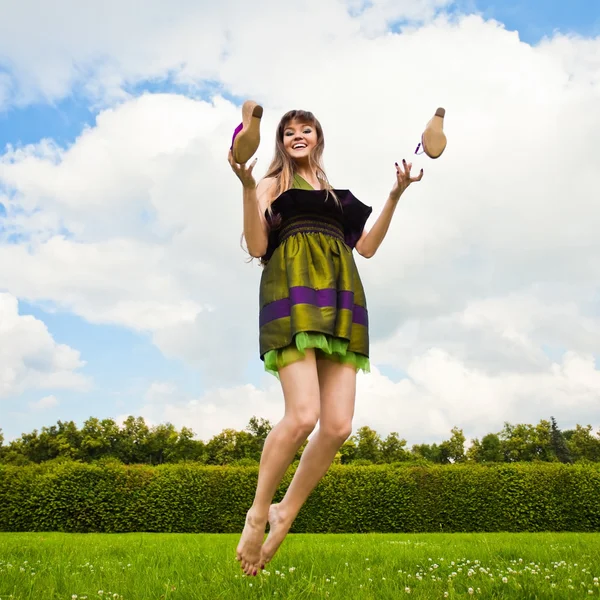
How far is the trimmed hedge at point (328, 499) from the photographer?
16156 millimetres

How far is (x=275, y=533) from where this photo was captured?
119 inches

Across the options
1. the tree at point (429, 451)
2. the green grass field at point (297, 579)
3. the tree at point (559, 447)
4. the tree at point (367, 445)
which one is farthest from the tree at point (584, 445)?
the green grass field at point (297, 579)

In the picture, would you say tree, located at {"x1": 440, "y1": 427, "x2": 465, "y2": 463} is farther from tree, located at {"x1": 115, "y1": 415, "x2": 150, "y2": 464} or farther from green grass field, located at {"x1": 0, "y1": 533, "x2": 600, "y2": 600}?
green grass field, located at {"x1": 0, "y1": 533, "x2": 600, "y2": 600}

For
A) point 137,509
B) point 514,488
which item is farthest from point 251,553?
point 514,488

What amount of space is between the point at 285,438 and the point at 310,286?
2.43 feet

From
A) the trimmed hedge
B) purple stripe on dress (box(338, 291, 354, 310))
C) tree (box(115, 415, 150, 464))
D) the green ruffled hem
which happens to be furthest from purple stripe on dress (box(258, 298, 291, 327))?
tree (box(115, 415, 150, 464))

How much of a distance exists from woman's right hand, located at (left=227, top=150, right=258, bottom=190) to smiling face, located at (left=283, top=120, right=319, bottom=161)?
618mm

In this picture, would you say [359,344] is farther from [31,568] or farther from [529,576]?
[31,568]

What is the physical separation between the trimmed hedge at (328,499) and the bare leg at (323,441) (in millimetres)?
13015

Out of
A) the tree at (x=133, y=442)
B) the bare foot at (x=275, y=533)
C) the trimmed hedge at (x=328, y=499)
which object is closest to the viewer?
the bare foot at (x=275, y=533)

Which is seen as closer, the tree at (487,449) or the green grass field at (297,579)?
the green grass field at (297,579)

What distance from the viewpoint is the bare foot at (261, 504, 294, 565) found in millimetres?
2990

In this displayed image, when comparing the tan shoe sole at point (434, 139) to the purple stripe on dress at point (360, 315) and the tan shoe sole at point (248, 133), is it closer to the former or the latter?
the purple stripe on dress at point (360, 315)

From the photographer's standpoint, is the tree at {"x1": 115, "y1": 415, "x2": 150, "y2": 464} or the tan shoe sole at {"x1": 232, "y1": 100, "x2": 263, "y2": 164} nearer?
the tan shoe sole at {"x1": 232, "y1": 100, "x2": 263, "y2": 164}
